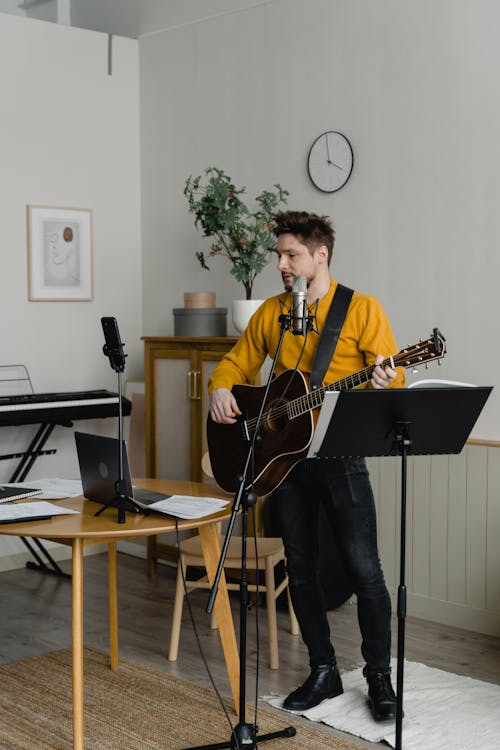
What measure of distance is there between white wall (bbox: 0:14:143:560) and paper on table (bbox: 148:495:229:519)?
7.95 ft

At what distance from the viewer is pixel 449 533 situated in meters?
4.40

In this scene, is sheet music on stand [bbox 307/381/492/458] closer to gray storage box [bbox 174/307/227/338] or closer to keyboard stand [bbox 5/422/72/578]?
gray storage box [bbox 174/307/227/338]

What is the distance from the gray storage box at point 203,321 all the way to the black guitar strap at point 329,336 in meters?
1.90

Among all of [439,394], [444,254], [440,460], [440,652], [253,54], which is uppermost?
[253,54]

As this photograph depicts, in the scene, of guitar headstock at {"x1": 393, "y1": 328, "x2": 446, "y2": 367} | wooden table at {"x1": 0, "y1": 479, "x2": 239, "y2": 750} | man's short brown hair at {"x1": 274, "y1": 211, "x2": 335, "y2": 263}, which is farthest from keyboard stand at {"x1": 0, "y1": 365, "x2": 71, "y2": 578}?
guitar headstock at {"x1": 393, "y1": 328, "x2": 446, "y2": 367}

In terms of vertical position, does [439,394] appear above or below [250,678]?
above

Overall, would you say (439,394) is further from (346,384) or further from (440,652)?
(440,652)

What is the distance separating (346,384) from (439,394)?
32 cm

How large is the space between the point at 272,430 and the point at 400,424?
0.53 metres

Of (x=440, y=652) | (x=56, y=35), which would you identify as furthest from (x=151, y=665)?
(x=56, y=35)

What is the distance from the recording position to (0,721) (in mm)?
3334

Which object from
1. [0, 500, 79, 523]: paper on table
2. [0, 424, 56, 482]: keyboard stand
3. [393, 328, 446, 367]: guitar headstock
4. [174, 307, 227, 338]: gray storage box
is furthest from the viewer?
[0, 424, 56, 482]: keyboard stand

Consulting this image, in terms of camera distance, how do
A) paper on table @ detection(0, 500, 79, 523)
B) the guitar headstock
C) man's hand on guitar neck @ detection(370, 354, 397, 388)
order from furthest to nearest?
1. paper on table @ detection(0, 500, 79, 523)
2. man's hand on guitar neck @ detection(370, 354, 397, 388)
3. the guitar headstock

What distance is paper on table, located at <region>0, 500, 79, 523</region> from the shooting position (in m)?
3.00
